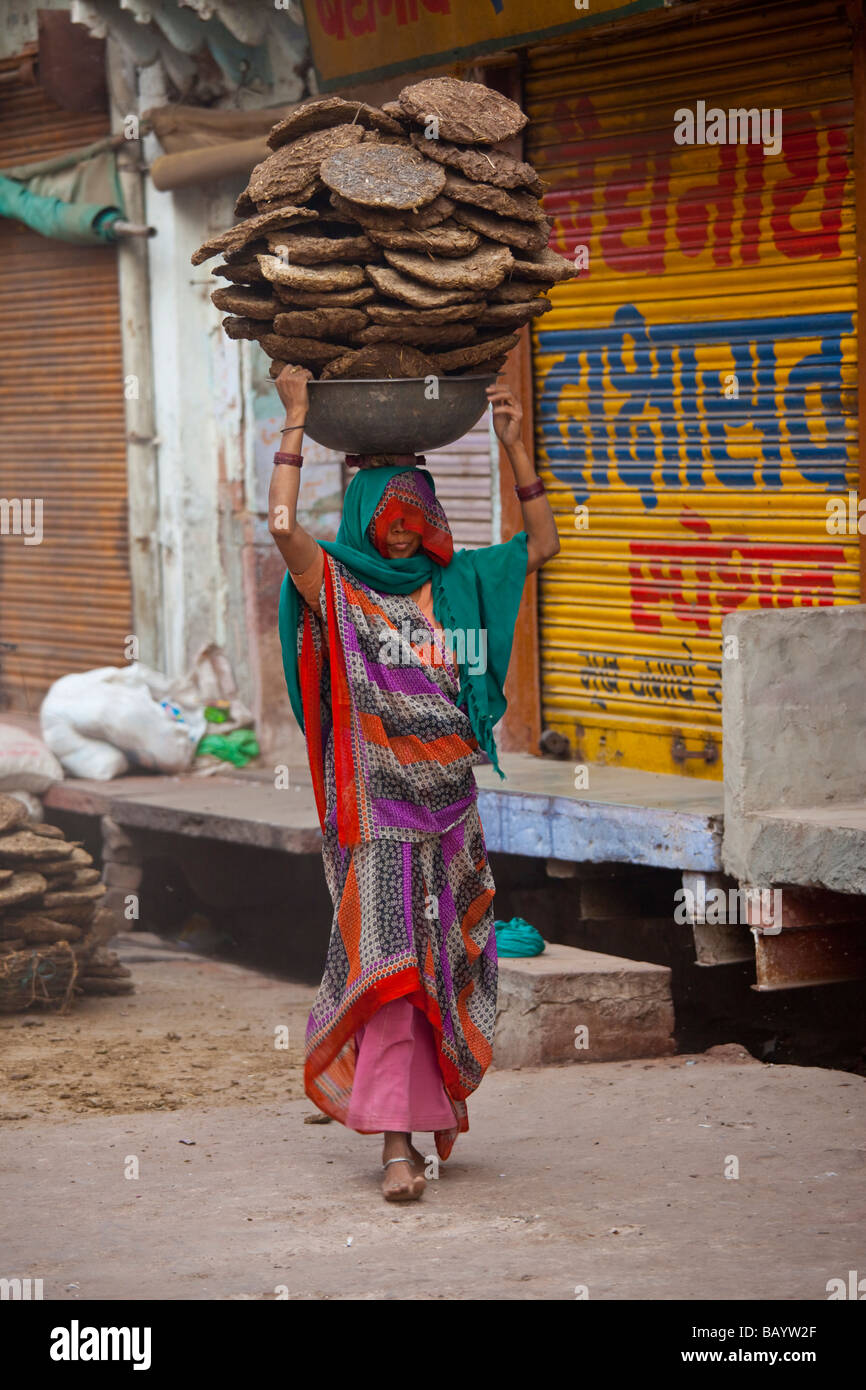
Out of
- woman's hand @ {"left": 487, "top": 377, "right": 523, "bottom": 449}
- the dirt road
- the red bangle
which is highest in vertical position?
woman's hand @ {"left": 487, "top": 377, "right": 523, "bottom": 449}

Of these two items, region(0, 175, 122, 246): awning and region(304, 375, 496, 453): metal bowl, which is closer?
region(304, 375, 496, 453): metal bowl

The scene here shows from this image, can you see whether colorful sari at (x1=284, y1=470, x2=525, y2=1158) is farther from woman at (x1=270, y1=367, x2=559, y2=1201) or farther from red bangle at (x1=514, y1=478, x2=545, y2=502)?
red bangle at (x1=514, y1=478, x2=545, y2=502)

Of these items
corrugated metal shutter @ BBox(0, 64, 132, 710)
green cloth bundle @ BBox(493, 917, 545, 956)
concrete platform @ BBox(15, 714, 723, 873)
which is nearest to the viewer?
green cloth bundle @ BBox(493, 917, 545, 956)

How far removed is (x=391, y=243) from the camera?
441cm

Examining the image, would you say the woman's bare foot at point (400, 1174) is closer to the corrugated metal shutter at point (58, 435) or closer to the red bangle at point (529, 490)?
the red bangle at point (529, 490)

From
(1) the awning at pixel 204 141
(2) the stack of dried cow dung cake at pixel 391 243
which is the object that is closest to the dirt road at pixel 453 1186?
(2) the stack of dried cow dung cake at pixel 391 243

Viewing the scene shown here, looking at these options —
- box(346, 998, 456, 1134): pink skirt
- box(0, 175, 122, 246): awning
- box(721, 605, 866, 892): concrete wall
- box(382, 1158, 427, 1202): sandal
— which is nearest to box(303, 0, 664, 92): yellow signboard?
box(0, 175, 122, 246): awning

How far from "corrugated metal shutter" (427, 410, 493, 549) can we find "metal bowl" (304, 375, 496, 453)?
3.83 m

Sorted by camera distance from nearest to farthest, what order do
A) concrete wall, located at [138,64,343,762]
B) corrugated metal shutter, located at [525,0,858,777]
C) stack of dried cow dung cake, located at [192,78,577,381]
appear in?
Result: stack of dried cow dung cake, located at [192,78,577,381]
corrugated metal shutter, located at [525,0,858,777]
concrete wall, located at [138,64,343,762]

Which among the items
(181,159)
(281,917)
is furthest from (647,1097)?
(181,159)

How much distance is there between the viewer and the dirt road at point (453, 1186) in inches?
151

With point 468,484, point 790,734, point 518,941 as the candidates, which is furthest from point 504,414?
point 468,484

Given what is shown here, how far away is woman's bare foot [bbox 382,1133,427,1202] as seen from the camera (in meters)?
4.41

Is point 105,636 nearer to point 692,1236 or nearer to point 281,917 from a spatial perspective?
point 281,917
